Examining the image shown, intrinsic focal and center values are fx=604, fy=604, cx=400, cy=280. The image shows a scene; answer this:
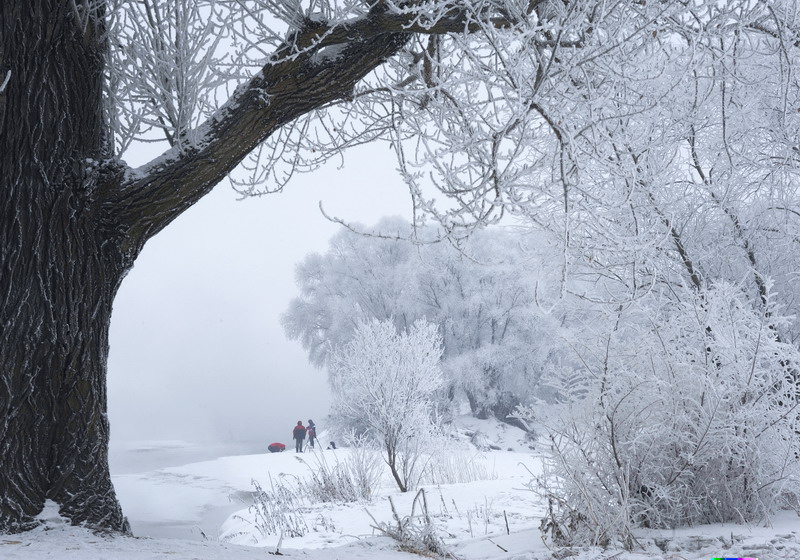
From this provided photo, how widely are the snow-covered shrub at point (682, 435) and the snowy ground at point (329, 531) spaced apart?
193 mm

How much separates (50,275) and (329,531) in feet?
14.5

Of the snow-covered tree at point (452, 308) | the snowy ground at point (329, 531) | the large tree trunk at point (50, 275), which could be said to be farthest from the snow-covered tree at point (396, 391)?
the snow-covered tree at point (452, 308)

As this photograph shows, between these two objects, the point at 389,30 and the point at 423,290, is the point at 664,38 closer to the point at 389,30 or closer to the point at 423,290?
the point at 389,30

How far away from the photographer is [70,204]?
2.97 meters

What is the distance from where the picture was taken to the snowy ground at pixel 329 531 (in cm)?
258

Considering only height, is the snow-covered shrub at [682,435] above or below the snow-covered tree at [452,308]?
below

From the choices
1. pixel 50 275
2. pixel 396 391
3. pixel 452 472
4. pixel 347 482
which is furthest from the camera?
pixel 396 391

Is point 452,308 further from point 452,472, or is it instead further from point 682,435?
point 682,435

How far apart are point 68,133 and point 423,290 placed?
21552mm

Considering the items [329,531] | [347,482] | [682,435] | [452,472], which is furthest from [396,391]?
[682,435]

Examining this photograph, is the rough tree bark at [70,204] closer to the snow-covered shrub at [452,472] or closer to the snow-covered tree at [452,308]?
the snow-covered shrub at [452,472]

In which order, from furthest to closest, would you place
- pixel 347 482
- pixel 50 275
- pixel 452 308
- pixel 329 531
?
pixel 452 308, pixel 347 482, pixel 329 531, pixel 50 275

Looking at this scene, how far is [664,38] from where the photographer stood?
176 inches

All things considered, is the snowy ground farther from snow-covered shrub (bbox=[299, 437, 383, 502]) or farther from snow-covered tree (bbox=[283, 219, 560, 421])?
snow-covered tree (bbox=[283, 219, 560, 421])
